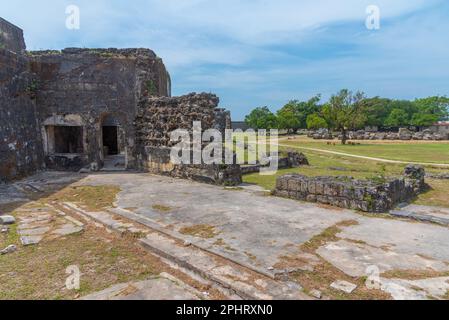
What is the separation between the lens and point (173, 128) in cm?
1048

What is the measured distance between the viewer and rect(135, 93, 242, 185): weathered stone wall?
30.1ft

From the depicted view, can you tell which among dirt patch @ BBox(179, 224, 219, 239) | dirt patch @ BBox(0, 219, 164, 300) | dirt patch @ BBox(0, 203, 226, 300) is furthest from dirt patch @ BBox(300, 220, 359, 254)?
dirt patch @ BBox(0, 219, 164, 300)

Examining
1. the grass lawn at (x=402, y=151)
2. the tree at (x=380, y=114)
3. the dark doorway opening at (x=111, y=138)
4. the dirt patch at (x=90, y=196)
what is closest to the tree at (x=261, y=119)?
the tree at (x=380, y=114)

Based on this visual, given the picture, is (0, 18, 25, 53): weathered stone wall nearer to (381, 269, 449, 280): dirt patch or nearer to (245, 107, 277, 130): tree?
(381, 269, 449, 280): dirt patch

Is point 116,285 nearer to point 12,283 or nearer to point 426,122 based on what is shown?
point 12,283

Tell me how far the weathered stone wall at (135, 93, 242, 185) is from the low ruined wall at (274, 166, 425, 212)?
2.24 meters

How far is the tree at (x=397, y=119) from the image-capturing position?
61253mm

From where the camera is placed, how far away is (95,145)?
1152 centimetres

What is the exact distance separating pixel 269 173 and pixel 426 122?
189 feet

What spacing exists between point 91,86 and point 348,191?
30.5ft

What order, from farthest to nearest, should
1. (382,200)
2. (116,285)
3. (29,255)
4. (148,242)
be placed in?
(382,200) → (148,242) → (29,255) → (116,285)

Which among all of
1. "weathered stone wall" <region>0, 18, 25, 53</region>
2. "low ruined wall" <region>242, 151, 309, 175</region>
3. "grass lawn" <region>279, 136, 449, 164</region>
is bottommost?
"grass lawn" <region>279, 136, 449, 164</region>

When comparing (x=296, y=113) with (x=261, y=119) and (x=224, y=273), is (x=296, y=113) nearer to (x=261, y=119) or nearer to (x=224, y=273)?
(x=261, y=119)
